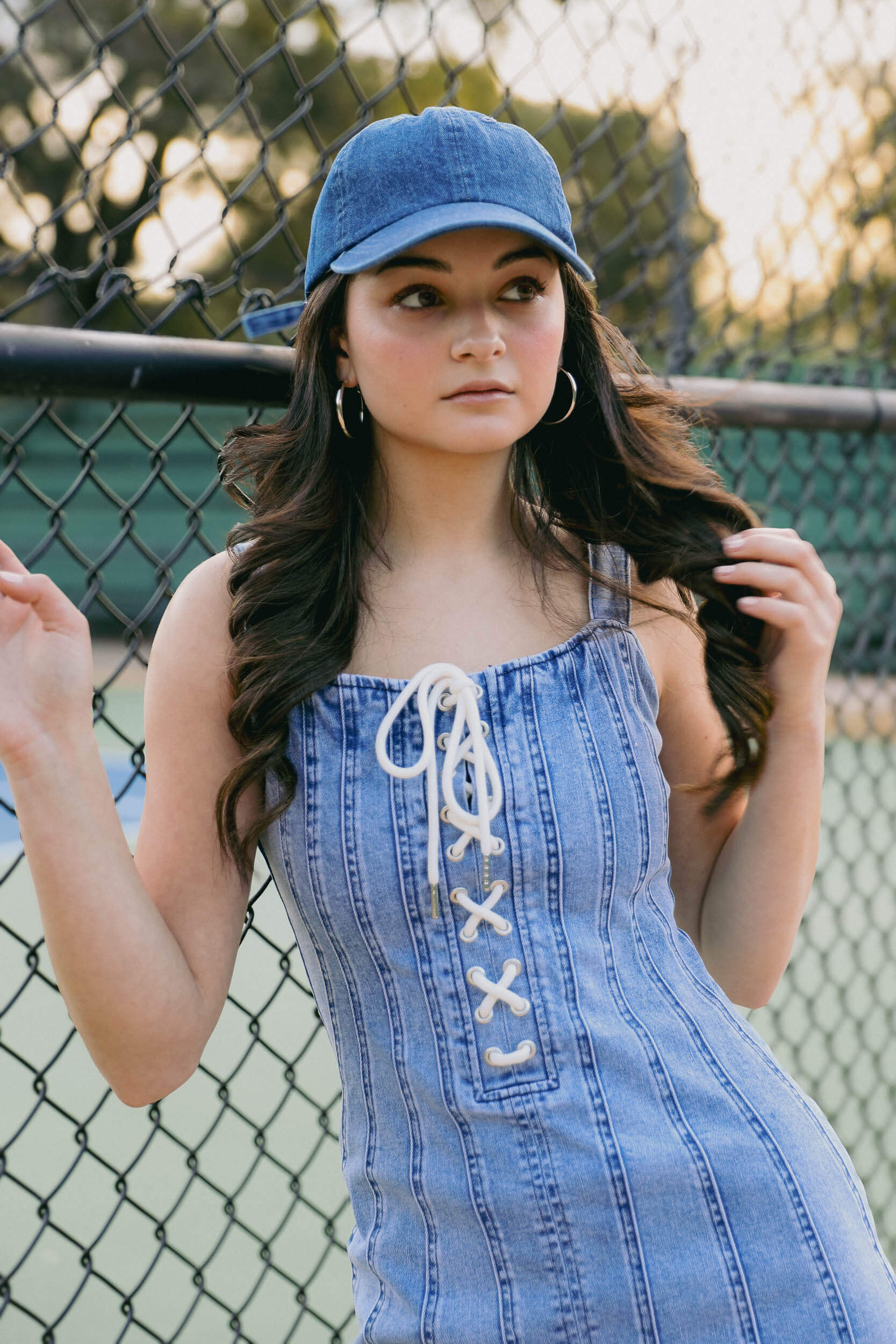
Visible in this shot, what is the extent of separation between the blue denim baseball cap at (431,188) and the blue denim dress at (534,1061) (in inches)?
16.0

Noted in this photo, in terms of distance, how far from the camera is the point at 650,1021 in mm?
1164

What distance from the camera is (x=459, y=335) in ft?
3.64

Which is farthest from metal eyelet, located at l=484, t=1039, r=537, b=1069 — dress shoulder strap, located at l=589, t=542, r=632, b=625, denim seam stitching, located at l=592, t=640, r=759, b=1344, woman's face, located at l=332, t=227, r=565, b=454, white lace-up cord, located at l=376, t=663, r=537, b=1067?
woman's face, located at l=332, t=227, r=565, b=454

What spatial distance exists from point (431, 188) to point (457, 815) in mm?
570

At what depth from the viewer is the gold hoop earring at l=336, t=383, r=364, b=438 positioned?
4.14 ft

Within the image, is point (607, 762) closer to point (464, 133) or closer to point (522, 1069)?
point (522, 1069)

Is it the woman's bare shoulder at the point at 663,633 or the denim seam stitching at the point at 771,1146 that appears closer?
the denim seam stitching at the point at 771,1146

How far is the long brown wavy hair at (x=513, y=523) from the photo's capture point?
1.19 meters

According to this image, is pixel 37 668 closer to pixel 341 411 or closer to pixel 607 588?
pixel 341 411

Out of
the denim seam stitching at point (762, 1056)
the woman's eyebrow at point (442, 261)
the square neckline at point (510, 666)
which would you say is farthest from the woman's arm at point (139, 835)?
the denim seam stitching at point (762, 1056)

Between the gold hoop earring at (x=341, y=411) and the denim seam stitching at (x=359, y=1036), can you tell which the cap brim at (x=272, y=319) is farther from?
the denim seam stitching at (x=359, y=1036)

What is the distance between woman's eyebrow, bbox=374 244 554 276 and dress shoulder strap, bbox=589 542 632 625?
1.10 ft

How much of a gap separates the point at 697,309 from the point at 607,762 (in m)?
1.75

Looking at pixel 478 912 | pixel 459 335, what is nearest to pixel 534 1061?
pixel 478 912
